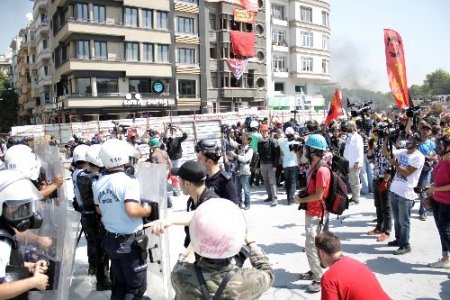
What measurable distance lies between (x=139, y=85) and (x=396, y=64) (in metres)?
30.1

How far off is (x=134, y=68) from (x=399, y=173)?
1272 inches

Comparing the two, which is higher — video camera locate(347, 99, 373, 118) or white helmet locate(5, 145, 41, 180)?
video camera locate(347, 99, 373, 118)

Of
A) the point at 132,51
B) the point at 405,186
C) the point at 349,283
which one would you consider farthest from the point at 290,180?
the point at 132,51

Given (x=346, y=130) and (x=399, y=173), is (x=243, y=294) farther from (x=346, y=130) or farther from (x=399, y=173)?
(x=346, y=130)

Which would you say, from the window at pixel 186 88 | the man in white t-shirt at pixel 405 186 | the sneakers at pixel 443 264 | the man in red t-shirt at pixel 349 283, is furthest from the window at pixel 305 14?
the man in red t-shirt at pixel 349 283

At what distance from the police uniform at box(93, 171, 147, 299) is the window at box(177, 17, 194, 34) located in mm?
37186

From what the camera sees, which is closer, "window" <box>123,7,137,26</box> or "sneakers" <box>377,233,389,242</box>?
"sneakers" <box>377,233,389,242</box>

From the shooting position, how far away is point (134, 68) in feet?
116

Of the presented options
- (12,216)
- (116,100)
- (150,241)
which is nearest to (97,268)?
(150,241)

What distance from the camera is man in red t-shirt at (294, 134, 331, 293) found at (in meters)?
4.76

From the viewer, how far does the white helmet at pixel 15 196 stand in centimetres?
236

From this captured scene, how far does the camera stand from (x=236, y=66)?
40.4 metres

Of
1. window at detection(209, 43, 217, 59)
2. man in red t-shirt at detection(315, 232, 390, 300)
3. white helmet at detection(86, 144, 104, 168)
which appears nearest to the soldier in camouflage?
man in red t-shirt at detection(315, 232, 390, 300)

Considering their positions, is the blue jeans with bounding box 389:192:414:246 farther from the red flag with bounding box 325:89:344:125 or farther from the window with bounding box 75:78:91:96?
the window with bounding box 75:78:91:96
